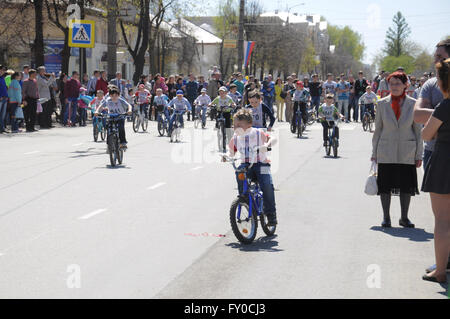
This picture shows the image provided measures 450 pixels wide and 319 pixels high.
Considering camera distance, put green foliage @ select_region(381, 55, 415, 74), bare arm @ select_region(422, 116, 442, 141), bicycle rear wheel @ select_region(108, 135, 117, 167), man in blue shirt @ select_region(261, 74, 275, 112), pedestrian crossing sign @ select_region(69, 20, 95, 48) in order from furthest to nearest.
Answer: green foliage @ select_region(381, 55, 415, 74) → man in blue shirt @ select_region(261, 74, 275, 112) → pedestrian crossing sign @ select_region(69, 20, 95, 48) → bicycle rear wheel @ select_region(108, 135, 117, 167) → bare arm @ select_region(422, 116, 442, 141)

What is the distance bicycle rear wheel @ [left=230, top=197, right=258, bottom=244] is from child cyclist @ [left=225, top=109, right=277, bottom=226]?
0.24m

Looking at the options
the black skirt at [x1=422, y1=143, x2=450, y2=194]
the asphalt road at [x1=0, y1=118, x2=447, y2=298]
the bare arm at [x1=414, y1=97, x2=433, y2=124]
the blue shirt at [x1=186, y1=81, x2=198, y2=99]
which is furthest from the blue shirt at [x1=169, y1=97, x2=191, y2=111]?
the black skirt at [x1=422, y1=143, x2=450, y2=194]

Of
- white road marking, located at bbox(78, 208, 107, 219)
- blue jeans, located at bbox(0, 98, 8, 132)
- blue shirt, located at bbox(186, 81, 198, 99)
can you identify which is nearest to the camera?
white road marking, located at bbox(78, 208, 107, 219)

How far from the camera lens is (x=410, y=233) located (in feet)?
28.6

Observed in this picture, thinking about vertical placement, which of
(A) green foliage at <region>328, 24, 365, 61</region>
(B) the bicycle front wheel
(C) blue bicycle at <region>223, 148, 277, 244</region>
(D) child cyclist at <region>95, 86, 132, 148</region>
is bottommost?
(B) the bicycle front wheel

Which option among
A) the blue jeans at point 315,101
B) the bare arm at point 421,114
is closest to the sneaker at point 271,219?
the bare arm at point 421,114

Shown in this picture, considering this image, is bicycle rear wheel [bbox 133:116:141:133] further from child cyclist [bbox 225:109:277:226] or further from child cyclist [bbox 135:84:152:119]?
child cyclist [bbox 225:109:277:226]

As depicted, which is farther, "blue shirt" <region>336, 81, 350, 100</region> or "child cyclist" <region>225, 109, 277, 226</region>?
"blue shirt" <region>336, 81, 350, 100</region>

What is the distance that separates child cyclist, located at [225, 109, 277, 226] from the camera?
8.25 m

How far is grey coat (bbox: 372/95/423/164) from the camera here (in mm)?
9023

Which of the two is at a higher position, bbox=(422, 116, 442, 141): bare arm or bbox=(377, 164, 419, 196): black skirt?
bbox=(422, 116, 442, 141): bare arm

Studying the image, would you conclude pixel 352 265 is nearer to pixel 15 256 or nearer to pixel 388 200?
pixel 388 200

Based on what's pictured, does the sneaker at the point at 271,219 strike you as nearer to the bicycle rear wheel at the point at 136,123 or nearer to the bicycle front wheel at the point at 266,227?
the bicycle front wheel at the point at 266,227

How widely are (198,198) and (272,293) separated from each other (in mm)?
5449
